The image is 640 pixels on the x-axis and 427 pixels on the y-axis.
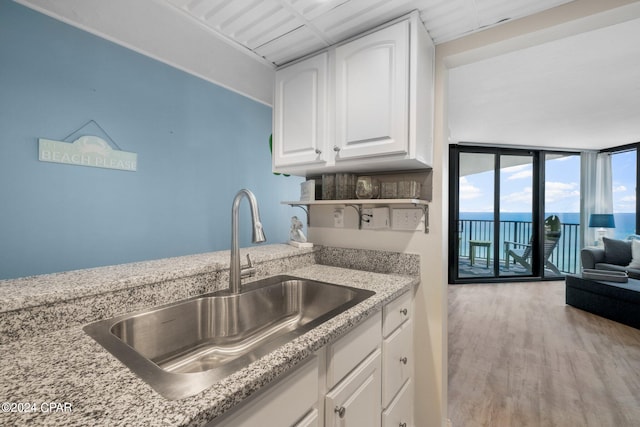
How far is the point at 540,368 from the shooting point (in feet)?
7.40

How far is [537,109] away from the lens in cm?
317

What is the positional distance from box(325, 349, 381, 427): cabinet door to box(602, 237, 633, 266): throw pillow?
4.77 metres

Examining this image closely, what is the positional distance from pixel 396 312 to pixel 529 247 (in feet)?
16.2

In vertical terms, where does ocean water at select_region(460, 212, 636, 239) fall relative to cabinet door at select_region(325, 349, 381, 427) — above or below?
above

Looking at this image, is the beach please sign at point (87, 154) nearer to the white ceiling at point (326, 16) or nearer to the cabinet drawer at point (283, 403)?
the white ceiling at point (326, 16)

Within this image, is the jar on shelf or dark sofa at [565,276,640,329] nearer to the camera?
the jar on shelf

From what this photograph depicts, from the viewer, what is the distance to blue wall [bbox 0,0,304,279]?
1.77 m

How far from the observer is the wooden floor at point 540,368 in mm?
1757

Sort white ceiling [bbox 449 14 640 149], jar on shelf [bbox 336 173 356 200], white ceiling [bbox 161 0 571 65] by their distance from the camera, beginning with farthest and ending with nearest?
1. white ceiling [bbox 449 14 640 149]
2. jar on shelf [bbox 336 173 356 200]
3. white ceiling [bbox 161 0 571 65]

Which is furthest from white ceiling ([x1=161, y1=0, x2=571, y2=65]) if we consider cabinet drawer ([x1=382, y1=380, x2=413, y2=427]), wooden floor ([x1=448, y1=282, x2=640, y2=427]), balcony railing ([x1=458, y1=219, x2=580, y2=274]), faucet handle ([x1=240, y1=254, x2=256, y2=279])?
balcony railing ([x1=458, y1=219, x2=580, y2=274])

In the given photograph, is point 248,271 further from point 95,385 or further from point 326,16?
point 326,16

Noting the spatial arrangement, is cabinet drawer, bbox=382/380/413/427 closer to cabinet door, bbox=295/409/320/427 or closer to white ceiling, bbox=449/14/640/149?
cabinet door, bbox=295/409/320/427

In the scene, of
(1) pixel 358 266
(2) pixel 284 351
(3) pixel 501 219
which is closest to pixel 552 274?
(3) pixel 501 219

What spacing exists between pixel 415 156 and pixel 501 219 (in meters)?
4.46
